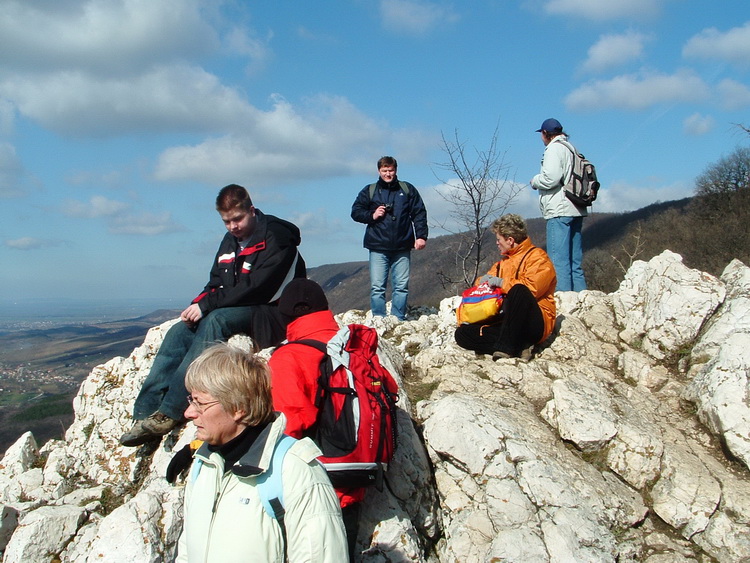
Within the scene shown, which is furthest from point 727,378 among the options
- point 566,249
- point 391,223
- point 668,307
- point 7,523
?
point 7,523

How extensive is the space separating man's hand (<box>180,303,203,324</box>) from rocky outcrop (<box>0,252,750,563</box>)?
44.9 inches

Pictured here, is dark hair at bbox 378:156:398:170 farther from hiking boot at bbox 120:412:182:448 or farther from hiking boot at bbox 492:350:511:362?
hiking boot at bbox 120:412:182:448

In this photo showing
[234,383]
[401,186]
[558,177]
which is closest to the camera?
[234,383]

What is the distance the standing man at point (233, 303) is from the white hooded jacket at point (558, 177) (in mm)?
4635

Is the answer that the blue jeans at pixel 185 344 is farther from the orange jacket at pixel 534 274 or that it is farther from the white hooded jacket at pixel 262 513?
the orange jacket at pixel 534 274

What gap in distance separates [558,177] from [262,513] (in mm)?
7651

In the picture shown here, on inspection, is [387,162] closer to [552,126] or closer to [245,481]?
[552,126]

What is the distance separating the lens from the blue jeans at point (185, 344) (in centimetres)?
554

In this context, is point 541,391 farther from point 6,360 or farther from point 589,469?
point 6,360

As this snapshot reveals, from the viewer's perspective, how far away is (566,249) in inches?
360

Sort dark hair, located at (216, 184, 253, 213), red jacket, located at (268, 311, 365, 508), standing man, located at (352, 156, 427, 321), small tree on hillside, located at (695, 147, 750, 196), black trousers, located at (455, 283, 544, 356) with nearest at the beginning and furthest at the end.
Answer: red jacket, located at (268, 311, 365, 508) → dark hair, located at (216, 184, 253, 213) → black trousers, located at (455, 283, 544, 356) → standing man, located at (352, 156, 427, 321) → small tree on hillside, located at (695, 147, 750, 196)

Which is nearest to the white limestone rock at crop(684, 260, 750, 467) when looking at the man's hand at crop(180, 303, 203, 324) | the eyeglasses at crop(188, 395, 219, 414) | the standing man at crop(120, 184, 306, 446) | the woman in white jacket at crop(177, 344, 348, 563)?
the standing man at crop(120, 184, 306, 446)

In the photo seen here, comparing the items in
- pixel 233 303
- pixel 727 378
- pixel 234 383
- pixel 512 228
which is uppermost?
pixel 512 228

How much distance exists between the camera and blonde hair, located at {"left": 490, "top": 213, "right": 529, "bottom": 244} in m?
7.45
